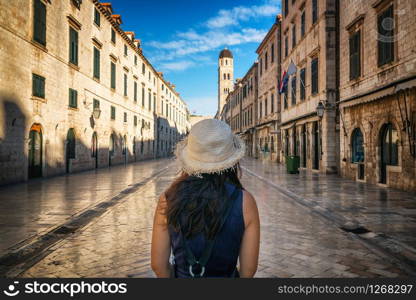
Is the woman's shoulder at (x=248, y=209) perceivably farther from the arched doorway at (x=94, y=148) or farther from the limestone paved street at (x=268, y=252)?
the arched doorway at (x=94, y=148)

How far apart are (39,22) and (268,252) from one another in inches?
582

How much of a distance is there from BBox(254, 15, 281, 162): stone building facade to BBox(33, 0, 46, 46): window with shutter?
18.1 m

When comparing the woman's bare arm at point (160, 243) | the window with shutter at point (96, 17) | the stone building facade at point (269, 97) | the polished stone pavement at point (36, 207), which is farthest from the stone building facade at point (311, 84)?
the woman's bare arm at point (160, 243)

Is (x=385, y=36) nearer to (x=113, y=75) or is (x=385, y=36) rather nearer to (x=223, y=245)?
(x=223, y=245)

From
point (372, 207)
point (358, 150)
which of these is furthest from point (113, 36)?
point (372, 207)

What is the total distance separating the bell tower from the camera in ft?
274

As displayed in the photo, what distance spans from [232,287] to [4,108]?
1307 centimetres

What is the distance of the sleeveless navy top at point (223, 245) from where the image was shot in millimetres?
1551

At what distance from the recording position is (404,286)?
219cm

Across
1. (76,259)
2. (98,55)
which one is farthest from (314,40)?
(76,259)

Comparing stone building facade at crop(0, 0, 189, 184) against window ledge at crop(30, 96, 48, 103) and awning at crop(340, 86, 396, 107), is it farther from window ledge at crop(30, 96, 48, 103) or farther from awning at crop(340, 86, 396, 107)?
awning at crop(340, 86, 396, 107)

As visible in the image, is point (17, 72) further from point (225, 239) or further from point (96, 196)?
point (225, 239)

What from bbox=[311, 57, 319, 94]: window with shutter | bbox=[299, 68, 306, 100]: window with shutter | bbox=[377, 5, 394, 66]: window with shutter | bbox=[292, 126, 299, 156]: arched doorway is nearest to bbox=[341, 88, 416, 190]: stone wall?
bbox=[377, 5, 394, 66]: window with shutter

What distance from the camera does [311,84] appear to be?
18734 mm
